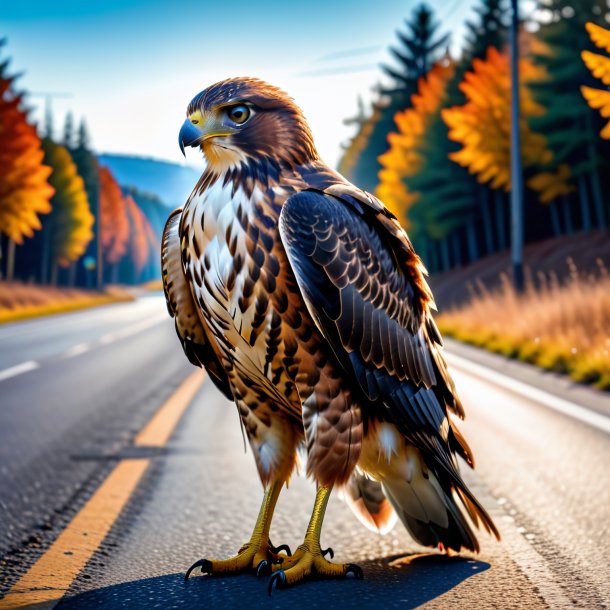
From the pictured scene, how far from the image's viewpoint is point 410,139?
129 feet

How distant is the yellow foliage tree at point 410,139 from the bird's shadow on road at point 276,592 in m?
37.0

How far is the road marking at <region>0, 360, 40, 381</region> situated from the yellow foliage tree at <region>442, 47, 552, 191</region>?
18015mm

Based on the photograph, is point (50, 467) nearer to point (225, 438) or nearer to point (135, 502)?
point (135, 502)

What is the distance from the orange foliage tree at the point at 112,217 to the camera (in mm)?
53406

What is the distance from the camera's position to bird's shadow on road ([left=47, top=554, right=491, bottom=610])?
7.61 ft

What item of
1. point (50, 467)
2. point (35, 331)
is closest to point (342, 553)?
point (50, 467)

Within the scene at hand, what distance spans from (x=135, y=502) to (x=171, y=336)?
48.9ft

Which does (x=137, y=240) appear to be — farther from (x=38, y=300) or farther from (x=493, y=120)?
(x=493, y=120)

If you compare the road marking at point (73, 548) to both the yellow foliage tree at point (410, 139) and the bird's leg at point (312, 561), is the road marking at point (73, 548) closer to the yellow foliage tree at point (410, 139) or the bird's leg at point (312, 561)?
the bird's leg at point (312, 561)

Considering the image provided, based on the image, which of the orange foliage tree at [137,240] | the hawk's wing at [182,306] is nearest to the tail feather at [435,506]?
the hawk's wing at [182,306]

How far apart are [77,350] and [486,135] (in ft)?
59.9

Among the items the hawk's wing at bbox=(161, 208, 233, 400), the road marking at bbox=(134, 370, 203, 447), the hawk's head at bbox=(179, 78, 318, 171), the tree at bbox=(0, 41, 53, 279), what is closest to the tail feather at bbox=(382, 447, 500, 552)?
the hawk's wing at bbox=(161, 208, 233, 400)

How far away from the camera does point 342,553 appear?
300 centimetres

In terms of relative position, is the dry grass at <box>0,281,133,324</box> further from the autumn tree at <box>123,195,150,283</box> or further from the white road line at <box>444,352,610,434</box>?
the white road line at <box>444,352,610,434</box>
